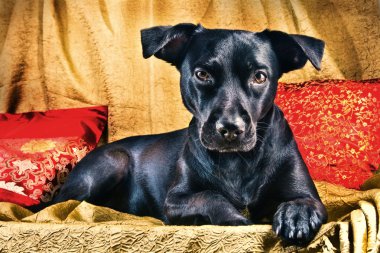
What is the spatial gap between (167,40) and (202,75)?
0.51 feet

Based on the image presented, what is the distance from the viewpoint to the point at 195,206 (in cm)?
182

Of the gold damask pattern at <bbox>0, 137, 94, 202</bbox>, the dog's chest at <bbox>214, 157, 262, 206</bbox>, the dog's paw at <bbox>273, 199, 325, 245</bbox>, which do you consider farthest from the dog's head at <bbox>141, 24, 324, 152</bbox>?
Result: the gold damask pattern at <bbox>0, 137, 94, 202</bbox>

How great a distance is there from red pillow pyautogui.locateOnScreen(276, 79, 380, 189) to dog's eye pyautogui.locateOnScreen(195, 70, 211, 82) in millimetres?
767

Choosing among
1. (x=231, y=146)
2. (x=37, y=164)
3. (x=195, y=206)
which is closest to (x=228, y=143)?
(x=231, y=146)

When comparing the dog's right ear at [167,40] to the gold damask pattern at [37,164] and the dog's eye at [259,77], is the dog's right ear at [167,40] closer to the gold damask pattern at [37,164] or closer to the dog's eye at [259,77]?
the dog's eye at [259,77]

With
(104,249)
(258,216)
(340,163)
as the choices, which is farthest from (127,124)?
(104,249)

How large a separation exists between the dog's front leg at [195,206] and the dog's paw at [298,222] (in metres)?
0.14

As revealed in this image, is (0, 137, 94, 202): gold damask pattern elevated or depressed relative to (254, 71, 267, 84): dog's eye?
depressed

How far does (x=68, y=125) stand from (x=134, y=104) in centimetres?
45

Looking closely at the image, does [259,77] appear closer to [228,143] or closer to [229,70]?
[229,70]

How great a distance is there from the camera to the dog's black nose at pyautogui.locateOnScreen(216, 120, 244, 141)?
5.60 ft

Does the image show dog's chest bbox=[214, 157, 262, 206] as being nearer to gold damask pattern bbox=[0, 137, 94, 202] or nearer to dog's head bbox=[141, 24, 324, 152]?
dog's head bbox=[141, 24, 324, 152]

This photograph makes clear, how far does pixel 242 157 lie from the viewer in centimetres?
194

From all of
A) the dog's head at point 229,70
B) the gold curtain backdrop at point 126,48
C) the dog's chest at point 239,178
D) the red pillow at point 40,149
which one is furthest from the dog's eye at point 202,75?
the gold curtain backdrop at point 126,48
